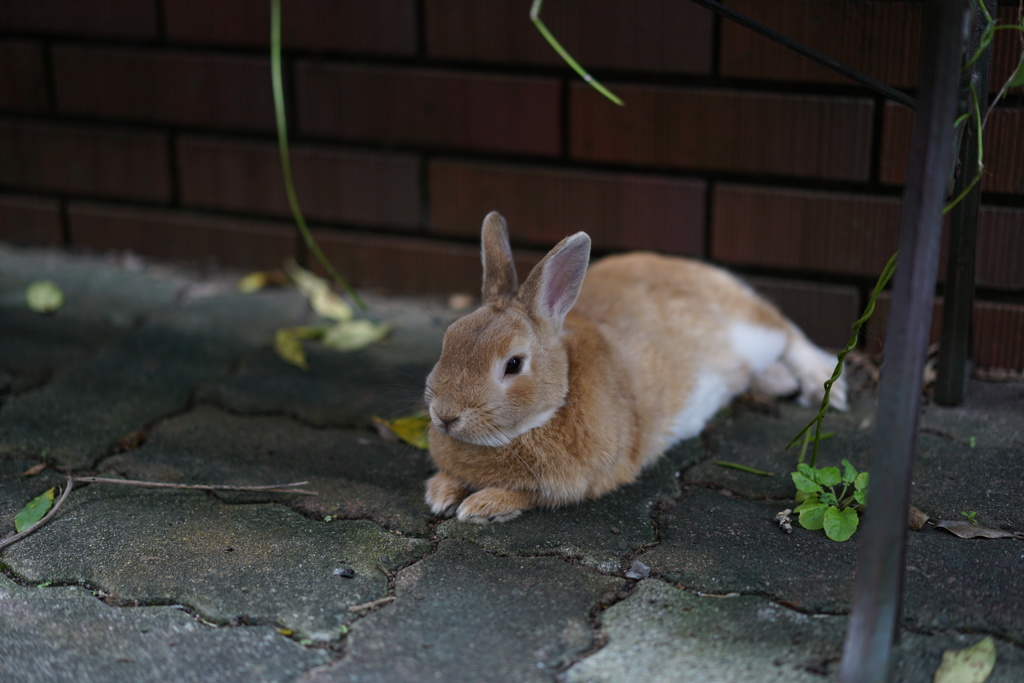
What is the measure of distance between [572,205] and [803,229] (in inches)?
32.8

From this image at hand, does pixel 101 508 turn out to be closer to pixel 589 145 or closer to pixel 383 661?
pixel 383 661

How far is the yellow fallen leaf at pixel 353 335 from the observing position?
3.54m

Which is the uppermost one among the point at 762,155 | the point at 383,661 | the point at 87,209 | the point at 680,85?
the point at 680,85

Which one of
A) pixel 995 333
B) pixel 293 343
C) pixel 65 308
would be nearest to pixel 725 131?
pixel 995 333

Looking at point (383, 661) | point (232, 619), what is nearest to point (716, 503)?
point (383, 661)

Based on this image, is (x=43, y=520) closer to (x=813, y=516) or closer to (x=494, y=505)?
(x=494, y=505)

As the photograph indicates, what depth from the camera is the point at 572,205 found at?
361 centimetres

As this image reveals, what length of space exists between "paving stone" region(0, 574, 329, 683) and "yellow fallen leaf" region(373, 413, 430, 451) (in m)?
0.90

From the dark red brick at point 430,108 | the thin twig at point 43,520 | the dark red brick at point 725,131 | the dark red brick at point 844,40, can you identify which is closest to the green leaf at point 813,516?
the dark red brick at point 725,131

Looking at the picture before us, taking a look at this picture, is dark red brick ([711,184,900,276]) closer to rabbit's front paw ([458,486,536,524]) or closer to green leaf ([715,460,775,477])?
green leaf ([715,460,775,477])

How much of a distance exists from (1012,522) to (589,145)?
189 centimetres

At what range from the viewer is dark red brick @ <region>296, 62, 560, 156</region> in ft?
11.7

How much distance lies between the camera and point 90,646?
1.95 m

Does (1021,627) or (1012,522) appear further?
(1012,522)
